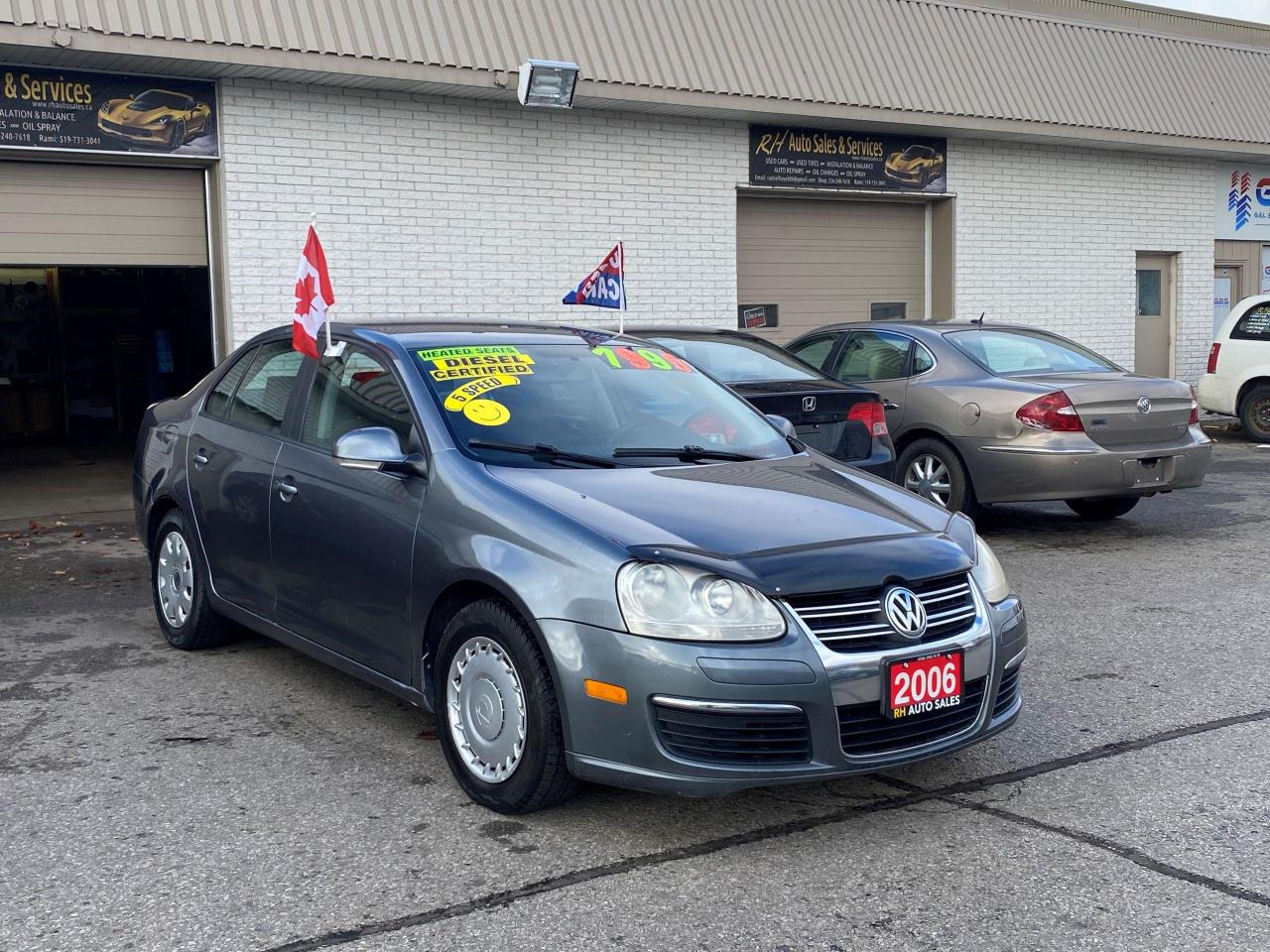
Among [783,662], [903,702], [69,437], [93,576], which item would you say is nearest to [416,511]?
[783,662]

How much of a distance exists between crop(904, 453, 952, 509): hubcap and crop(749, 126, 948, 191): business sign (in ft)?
18.6

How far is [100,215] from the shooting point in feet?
35.8

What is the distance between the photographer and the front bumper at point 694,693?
374 centimetres

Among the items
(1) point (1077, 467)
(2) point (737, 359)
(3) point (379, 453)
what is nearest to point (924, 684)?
(3) point (379, 453)

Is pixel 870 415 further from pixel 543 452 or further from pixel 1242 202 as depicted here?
pixel 1242 202

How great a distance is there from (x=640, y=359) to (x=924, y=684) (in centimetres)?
217

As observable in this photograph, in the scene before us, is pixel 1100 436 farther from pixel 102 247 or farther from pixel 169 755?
pixel 102 247

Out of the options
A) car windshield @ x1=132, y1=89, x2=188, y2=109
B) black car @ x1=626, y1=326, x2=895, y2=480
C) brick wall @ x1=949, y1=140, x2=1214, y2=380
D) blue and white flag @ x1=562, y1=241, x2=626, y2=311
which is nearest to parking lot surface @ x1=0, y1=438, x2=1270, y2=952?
black car @ x1=626, y1=326, x2=895, y2=480

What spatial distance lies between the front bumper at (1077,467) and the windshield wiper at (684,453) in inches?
165

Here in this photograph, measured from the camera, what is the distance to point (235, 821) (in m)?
4.16

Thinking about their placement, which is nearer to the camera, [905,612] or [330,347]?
[905,612]

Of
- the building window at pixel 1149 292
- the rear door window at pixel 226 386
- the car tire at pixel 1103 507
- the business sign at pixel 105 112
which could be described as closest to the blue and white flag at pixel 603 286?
the business sign at pixel 105 112

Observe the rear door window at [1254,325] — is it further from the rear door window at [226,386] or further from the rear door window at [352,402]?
the rear door window at [352,402]

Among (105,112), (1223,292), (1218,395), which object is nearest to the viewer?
(105,112)
